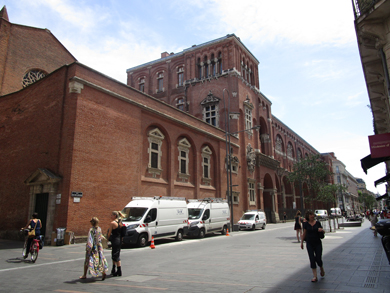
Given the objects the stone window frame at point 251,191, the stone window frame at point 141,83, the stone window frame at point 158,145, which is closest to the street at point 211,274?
the stone window frame at point 158,145

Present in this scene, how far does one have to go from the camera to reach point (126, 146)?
63.1ft

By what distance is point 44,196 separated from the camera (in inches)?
642

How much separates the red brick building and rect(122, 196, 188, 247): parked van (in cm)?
244

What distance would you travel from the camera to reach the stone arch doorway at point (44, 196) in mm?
15320

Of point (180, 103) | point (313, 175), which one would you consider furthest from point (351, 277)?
point (180, 103)

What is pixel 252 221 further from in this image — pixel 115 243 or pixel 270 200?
pixel 115 243

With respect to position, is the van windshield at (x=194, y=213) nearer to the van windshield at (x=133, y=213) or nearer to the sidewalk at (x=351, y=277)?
the van windshield at (x=133, y=213)

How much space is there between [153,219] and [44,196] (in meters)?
6.38

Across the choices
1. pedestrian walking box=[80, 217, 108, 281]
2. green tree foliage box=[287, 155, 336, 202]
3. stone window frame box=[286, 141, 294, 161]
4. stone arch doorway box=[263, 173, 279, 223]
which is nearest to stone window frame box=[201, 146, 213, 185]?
green tree foliage box=[287, 155, 336, 202]

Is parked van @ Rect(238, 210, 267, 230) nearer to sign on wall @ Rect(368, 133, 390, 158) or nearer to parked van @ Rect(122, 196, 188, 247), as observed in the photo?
parked van @ Rect(122, 196, 188, 247)

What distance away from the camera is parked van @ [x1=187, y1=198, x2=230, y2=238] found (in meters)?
19.7

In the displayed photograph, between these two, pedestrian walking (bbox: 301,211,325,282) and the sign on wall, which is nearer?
pedestrian walking (bbox: 301,211,325,282)

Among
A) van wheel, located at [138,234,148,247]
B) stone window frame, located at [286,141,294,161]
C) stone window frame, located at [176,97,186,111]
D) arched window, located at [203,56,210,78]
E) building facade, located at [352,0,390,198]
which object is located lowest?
van wheel, located at [138,234,148,247]

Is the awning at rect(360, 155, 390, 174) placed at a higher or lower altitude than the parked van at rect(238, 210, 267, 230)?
higher
